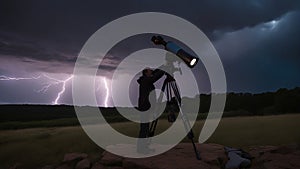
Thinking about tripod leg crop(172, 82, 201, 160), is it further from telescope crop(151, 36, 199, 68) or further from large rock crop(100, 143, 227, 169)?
telescope crop(151, 36, 199, 68)

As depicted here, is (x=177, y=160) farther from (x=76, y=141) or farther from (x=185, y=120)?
(x=76, y=141)

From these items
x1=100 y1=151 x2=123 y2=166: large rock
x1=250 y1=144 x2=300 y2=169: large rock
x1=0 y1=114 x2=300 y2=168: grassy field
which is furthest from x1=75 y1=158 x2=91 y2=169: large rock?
x1=250 y1=144 x2=300 y2=169: large rock

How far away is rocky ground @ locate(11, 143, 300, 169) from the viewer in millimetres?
4527

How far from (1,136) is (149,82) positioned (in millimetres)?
9508

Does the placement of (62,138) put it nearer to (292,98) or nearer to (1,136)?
(1,136)

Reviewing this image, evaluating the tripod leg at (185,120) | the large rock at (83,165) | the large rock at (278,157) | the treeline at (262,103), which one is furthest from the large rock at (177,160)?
the treeline at (262,103)

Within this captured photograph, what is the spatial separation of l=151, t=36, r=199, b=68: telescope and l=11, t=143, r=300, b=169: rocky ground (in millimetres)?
1987

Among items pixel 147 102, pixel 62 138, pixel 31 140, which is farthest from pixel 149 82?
pixel 31 140

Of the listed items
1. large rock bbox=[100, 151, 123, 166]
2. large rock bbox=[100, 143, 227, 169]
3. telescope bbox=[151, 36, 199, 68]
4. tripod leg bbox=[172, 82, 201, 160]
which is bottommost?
large rock bbox=[100, 151, 123, 166]

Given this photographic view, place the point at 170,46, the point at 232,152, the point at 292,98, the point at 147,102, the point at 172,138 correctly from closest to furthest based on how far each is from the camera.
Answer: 1. the point at 170,46
2. the point at 147,102
3. the point at 232,152
4. the point at 172,138
5. the point at 292,98

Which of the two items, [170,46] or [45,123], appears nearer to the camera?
[170,46]

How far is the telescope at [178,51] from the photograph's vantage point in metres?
4.38

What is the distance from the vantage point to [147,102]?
5.22 m

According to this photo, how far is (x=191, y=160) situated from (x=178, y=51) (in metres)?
2.27
